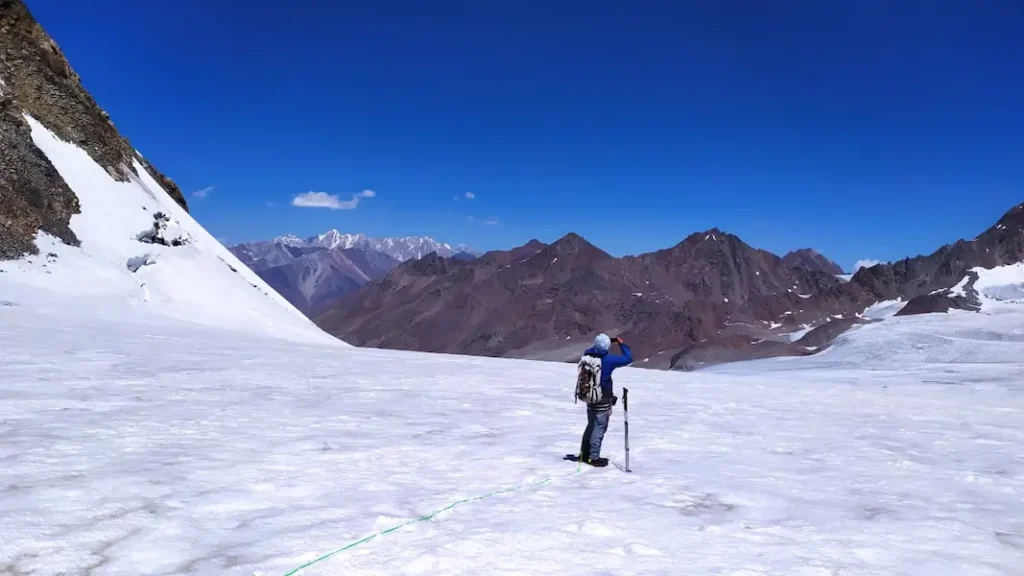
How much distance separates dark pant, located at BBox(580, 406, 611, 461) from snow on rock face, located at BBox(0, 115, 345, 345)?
23490 millimetres

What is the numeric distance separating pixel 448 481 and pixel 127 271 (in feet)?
94.0

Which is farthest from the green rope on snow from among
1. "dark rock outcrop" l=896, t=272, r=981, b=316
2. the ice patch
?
the ice patch

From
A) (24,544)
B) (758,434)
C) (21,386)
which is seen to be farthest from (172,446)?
(758,434)

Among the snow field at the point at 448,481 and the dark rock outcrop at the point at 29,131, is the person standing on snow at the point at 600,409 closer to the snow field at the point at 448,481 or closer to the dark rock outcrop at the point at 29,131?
the snow field at the point at 448,481

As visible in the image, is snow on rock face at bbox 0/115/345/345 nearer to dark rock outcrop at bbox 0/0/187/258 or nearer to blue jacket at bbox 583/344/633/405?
dark rock outcrop at bbox 0/0/187/258

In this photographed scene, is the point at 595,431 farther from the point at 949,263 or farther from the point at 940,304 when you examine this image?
the point at 949,263

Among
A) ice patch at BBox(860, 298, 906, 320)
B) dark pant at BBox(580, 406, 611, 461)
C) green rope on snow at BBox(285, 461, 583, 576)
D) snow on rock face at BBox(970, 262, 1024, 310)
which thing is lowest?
green rope on snow at BBox(285, 461, 583, 576)

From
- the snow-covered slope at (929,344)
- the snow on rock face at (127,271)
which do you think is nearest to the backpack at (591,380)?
the snow on rock face at (127,271)

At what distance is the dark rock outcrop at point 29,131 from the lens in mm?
28156

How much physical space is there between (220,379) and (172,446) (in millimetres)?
6698

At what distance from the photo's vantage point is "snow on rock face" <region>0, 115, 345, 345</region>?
87.0 feet

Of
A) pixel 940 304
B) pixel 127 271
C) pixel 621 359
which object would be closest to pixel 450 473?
pixel 621 359

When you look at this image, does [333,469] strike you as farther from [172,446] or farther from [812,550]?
[812,550]

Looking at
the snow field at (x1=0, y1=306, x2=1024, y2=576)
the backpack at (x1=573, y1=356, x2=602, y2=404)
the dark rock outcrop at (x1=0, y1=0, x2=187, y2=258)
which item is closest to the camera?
the snow field at (x1=0, y1=306, x2=1024, y2=576)
